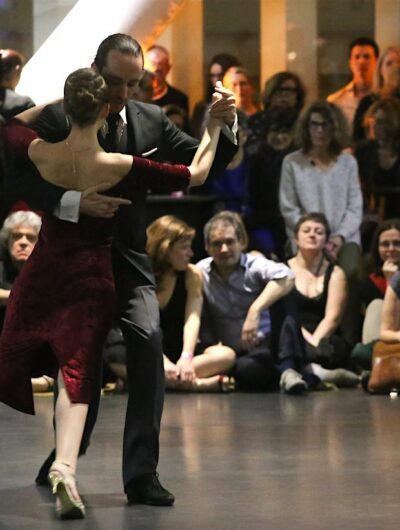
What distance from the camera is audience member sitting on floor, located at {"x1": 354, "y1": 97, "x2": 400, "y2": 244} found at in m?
10.6

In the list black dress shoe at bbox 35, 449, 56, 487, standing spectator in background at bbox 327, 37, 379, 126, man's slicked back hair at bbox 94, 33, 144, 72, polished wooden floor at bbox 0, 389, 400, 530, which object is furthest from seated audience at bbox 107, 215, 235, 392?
man's slicked back hair at bbox 94, 33, 144, 72

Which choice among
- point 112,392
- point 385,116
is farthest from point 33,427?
point 385,116

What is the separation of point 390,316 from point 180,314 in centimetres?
116

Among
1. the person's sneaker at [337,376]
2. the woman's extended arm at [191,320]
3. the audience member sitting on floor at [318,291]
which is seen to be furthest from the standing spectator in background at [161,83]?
the person's sneaker at [337,376]

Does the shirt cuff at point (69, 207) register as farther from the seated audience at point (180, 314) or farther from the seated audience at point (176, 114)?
the seated audience at point (176, 114)

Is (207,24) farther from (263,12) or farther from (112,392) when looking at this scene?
(112,392)

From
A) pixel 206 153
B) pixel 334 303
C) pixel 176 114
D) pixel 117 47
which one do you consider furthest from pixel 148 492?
pixel 176 114

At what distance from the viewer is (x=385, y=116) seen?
10672 mm

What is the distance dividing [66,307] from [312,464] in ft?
4.32

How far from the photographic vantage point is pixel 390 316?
9.21 meters

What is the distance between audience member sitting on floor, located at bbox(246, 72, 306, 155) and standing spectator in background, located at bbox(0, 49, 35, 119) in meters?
1.51

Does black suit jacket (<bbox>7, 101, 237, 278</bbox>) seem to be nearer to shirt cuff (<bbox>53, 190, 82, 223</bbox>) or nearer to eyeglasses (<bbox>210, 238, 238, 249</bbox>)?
shirt cuff (<bbox>53, 190, 82, 223</bbox>)

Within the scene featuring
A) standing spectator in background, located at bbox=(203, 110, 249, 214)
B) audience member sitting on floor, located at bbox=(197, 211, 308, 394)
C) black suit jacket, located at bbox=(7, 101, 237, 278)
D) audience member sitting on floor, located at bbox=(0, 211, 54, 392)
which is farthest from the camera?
standing spectator in background, located at bbox=(203, 110, 249, 214)

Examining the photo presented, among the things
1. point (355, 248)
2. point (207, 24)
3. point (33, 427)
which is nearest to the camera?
point (33, 427)
